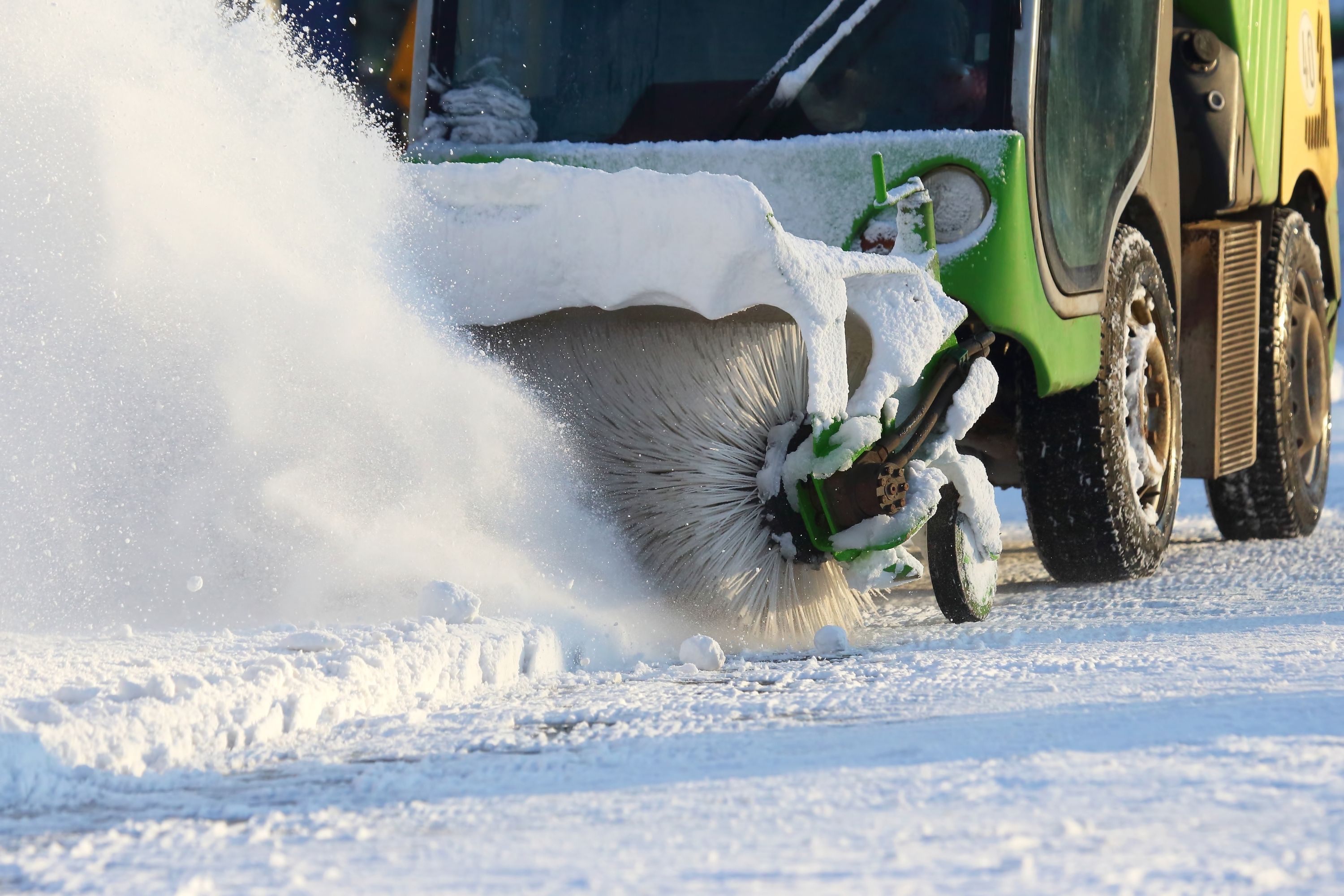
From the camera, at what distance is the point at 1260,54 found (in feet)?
16.8

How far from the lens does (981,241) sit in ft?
11.4

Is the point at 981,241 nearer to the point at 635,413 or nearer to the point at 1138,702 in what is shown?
the point at 635,413

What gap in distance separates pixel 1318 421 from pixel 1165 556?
1290 mm

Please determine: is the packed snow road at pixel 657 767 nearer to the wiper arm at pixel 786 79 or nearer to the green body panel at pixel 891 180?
the green body panel at pixel 891 180

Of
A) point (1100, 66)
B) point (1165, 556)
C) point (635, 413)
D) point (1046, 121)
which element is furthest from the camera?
point (1165, 556)

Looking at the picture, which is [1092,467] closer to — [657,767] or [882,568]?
[882,568]

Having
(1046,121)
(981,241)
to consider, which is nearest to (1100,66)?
(1046,121)

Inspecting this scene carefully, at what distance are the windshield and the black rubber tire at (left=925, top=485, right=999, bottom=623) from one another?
835 mm

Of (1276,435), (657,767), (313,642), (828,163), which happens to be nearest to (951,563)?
(828,163)

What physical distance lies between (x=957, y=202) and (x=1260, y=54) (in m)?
2.10

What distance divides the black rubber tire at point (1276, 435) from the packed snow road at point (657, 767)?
253 centimetres

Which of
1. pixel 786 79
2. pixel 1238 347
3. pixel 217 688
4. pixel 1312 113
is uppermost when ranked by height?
pixel 1312 113

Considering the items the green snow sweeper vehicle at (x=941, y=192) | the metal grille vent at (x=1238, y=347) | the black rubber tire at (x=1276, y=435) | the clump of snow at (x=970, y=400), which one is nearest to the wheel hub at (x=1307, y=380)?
the black rubber tire at (x=1276, y=435)

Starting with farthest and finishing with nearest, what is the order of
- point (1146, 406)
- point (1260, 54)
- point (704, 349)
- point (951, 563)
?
point (1260, 54) → point (1146, 406) → point (951, 563) → point (704, 349)
